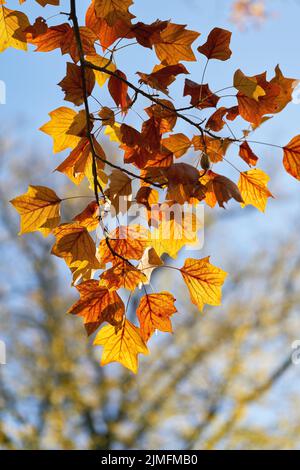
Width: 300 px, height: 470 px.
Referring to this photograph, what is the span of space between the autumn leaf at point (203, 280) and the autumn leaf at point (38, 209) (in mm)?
179

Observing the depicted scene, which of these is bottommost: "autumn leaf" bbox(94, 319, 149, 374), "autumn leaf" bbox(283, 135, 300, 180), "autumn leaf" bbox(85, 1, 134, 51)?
"autumn leaf" bbox(94, 319, 149, 374)

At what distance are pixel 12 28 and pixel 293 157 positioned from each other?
1.32 feet

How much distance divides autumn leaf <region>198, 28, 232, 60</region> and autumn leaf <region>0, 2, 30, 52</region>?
23cm

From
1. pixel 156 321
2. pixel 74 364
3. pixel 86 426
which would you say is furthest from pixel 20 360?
pixel 156 321

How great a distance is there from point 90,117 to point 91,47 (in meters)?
0.11

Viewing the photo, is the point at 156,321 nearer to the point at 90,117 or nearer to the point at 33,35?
the point at 90,117

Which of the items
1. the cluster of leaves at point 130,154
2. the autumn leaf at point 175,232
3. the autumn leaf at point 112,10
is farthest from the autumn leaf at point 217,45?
the autumn leaf at point 175,232

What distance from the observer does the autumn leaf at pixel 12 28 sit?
2.14ft

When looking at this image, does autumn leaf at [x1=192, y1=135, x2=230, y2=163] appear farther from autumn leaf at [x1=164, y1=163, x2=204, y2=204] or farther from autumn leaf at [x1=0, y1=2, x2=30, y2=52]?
autumn leaf at [x1=0, y1=2, x2=30, y2=52]

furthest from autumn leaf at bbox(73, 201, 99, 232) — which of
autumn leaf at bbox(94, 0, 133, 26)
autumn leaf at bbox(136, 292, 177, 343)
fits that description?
autumn leaf at bbox(94, 0, 133, 26)

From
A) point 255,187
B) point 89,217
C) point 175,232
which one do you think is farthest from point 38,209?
point 255,187

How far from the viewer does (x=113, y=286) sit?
61cm

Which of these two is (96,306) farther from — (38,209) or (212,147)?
(212,147)

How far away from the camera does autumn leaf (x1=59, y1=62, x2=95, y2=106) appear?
60 centimetres
